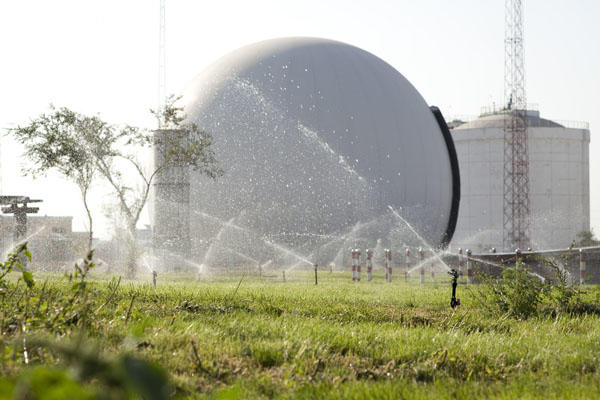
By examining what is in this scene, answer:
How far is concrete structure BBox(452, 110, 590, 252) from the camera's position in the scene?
46062 mm

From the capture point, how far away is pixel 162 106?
60.4 feet

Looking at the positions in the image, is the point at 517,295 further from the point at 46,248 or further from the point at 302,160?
the point at 46,248

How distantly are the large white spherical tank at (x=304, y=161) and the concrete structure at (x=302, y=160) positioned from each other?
0.03 meters

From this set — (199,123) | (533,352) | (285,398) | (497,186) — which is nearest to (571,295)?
(533,352)

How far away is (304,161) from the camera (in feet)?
64.0

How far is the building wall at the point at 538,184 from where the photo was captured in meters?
46.0

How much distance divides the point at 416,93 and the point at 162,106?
1019cm

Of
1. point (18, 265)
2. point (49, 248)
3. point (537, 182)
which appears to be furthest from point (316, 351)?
point (537, 182)

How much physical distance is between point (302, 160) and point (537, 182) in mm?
31447

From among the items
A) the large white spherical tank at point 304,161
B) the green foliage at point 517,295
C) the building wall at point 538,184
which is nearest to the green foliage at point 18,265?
the green foliage at point 517,295

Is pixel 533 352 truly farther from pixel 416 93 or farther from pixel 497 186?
pixel 497 186

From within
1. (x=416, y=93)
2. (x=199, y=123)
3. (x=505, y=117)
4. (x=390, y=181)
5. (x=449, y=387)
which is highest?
(x=505, y=117)

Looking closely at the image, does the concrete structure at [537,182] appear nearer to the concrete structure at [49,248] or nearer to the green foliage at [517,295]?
the concrete structure at [49,248]

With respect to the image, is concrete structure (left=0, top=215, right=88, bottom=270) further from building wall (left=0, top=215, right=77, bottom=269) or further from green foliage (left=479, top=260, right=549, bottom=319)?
green foliage (left=479, top=260, right=549, bottom=319)
